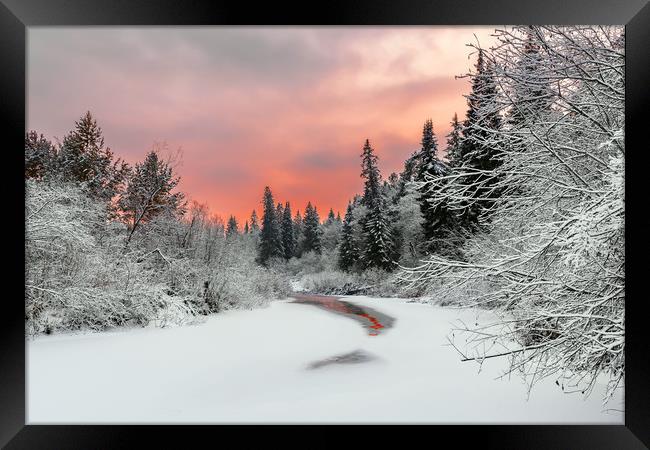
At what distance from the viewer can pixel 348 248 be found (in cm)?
3147

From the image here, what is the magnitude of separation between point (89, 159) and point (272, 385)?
1988 cm

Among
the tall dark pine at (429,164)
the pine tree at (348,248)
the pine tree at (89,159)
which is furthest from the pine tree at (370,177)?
the pine tree at (89,159)

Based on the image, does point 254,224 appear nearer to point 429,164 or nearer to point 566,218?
point 429,164

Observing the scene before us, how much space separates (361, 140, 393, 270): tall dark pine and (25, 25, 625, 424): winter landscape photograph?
1265 centimetres

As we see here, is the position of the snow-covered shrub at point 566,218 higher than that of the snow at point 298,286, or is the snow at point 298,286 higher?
the snow-covered shrub at point 566,218

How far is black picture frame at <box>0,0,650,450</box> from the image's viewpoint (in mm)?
2945

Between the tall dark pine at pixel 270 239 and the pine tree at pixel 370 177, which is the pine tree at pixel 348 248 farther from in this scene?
the tall dark pine at pixel 270 239

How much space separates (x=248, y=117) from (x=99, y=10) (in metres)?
5.20

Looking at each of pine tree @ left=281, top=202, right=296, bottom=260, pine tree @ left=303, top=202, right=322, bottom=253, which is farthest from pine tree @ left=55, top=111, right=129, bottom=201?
pine tree @ left=303, top=202, right=322, bottom=253

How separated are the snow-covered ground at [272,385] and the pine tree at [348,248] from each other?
74.8 feet

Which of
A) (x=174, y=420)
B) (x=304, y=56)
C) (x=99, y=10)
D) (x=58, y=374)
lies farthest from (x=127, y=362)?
(x=304, y=56)

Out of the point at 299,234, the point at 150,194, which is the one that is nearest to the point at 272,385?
the point at 150,194

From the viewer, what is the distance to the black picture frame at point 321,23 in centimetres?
295

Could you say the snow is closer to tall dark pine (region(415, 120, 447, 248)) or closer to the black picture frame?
tall dark pine (region(415, 120, 447, 248))
